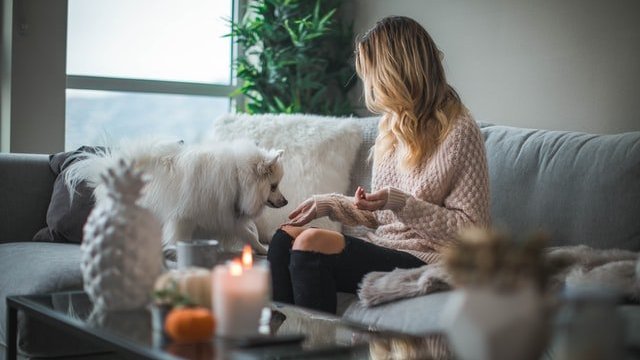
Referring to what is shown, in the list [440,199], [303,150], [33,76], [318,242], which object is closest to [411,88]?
[440,199]

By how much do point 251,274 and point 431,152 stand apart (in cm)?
126

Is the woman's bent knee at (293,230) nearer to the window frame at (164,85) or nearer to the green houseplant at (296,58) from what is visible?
the green houseplant at (296,58)

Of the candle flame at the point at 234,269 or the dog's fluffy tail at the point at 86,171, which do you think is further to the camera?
the dog's fluffy tail at the point at 86,171

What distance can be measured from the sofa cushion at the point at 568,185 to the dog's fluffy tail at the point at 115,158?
117 cm

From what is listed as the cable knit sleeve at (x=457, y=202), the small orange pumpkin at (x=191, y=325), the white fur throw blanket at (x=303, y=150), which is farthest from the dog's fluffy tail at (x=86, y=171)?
the small orange pumpkin at (x=191, y=325)

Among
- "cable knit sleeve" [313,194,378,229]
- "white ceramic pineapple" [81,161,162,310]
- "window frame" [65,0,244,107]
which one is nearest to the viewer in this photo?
"white ceramic pineapple" [81,161,162,310]

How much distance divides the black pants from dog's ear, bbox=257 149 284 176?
505mm

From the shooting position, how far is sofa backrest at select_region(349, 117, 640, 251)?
8.45ft

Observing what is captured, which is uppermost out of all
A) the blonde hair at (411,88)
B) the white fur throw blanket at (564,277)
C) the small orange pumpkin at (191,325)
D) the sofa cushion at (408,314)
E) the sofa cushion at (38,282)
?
the blonde hair at (411,88)

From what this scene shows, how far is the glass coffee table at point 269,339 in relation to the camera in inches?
59.6

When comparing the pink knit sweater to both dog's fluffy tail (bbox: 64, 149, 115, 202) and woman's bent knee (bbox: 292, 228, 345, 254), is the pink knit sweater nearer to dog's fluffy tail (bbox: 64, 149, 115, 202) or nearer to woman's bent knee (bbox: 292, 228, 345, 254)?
woman's bent knee (bbox: 292, 228, 345, 254)

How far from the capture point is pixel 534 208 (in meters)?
2.79

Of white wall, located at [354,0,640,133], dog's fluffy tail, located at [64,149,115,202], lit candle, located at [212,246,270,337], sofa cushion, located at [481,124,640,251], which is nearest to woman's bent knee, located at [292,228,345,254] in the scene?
sofa cushion, located at [481,124,640,251]

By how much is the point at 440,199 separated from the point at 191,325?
1.26 m
